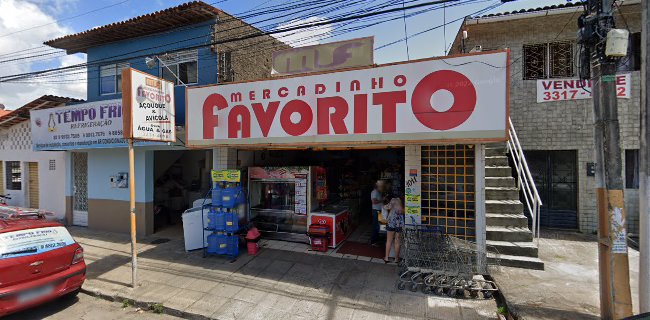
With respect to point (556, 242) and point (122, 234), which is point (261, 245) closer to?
point (122, 234)

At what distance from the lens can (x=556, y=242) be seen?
760 cm

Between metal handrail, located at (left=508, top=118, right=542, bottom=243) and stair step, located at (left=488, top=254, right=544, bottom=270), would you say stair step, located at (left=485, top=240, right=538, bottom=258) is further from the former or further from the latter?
metal handrail, located at (left=508, top=118, right=542, bottom=243)

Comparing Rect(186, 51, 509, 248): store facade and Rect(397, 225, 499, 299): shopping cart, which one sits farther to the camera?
Rect(397, 225, 499, 299): shopping cart

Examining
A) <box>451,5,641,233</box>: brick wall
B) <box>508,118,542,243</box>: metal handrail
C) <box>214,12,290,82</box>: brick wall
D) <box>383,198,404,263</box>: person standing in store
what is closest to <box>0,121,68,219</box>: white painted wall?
<box>214,12,290,82</box>: brick wall

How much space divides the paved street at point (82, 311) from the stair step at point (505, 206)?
22.3ft

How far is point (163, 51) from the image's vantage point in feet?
32.1

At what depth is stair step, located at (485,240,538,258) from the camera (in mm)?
6145

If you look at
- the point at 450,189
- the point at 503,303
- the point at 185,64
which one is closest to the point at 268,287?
the point at 503,303

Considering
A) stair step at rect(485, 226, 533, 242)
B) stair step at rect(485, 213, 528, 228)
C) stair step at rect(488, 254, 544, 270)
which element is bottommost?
stair step at rect(488, 254, 544, 270)

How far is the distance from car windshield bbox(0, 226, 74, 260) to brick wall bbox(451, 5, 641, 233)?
11158 mm

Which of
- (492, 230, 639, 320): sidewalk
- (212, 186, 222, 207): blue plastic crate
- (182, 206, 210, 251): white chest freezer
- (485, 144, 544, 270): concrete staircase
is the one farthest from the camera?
(182, 206, 210, 251): white chest freezer

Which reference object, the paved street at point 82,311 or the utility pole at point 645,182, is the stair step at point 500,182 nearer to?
the utility pole at point 645,182

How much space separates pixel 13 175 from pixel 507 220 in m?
17.7

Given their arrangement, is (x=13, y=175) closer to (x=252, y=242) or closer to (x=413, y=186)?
(x=252, y=242)
